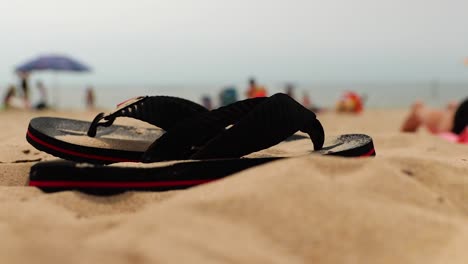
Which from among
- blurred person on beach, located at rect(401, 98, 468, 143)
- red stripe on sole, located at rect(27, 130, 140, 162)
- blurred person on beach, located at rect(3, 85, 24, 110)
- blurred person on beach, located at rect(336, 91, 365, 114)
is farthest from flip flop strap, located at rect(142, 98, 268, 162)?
blurred person on beach, located at rect(3, 85, 24, 110)

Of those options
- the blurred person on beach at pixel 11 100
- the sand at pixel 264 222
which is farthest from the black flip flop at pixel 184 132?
the blurred person on beach at pixel 11 100

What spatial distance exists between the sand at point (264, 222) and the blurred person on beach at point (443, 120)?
2.70m

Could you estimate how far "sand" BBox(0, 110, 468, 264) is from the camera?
0.75m

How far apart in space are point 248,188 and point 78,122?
1.29m

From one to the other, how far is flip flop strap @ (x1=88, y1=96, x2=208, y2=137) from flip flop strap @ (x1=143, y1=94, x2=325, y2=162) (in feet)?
0.74

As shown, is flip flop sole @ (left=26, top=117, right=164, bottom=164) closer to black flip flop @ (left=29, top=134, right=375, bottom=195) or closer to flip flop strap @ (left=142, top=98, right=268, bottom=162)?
flip flop strap @ (left=142, top=98, right=268, bottom=162)

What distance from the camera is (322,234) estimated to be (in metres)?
0.81

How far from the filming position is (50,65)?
13.1 metres

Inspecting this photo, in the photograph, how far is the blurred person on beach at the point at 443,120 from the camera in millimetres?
3967

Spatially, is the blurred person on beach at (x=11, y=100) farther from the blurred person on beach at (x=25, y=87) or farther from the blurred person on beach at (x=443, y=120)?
the blurred person on beach at (x=443, y=120)

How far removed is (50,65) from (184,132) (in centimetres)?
1274

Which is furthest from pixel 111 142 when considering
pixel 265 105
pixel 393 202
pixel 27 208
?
pixel 393 202

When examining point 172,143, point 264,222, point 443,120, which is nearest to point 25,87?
point 443,120

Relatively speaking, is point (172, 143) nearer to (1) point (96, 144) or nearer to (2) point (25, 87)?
(1) point (96, 144)
